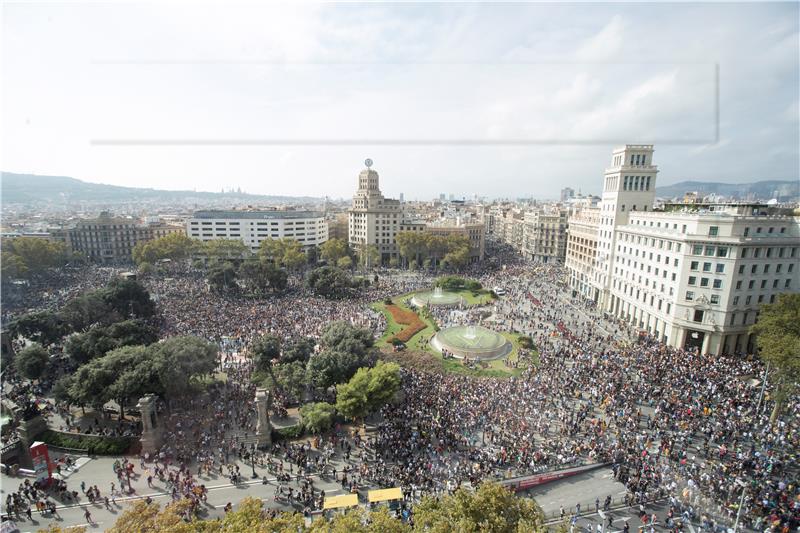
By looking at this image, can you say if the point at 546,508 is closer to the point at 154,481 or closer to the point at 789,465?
the point at 789,465

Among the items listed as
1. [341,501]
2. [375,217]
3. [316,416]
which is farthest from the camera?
[375,217]

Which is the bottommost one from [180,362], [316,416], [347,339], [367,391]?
[316,416]

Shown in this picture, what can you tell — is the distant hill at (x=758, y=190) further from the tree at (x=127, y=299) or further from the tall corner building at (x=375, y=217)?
the tree at (x=127, y=299)

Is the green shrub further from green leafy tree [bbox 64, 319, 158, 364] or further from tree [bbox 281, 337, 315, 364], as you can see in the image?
green leafy tree [bbox 64, 319, 158, 364]

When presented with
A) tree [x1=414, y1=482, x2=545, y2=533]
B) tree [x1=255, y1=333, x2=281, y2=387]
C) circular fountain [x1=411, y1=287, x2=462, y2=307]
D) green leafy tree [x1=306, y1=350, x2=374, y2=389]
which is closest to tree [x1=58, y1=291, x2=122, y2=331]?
tree [x1=255, y1=333, x2=281, y2=387]

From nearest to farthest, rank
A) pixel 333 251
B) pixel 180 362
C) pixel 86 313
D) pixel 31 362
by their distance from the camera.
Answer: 1. pixel 180 362
2. pixel 31 362
3. pixel 86 313
4. pixel 333 251

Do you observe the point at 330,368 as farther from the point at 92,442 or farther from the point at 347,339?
the point at 92,442

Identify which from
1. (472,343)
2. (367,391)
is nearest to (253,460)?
(367,391)
